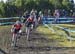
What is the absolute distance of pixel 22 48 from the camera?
18.1 metres

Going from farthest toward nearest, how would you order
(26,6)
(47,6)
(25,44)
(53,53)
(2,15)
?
(47,6) < (26,6) < (2,15) < (25,44) < (53,53)

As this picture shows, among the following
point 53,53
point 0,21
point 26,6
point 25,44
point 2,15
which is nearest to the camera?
point 53,53

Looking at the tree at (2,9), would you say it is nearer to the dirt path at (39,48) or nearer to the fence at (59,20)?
the fence at (59,20)

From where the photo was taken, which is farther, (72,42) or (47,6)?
(47,6)

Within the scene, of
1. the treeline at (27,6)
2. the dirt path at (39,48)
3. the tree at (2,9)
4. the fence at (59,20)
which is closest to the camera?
the dirt path at (39,48)

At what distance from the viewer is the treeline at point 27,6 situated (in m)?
47.7

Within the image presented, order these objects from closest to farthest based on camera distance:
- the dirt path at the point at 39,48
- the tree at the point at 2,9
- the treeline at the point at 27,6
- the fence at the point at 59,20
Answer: the dirt path at the point at 39,48 < the fence at the point at 59,20 < the tree at the point at 2,9 < the treeline at the point at 27,6

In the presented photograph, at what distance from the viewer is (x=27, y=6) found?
168ft

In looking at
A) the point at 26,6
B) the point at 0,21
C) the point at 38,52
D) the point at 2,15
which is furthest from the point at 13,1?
Answer: the point at 38,52

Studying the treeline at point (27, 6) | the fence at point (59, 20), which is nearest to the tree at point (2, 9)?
the treeline at point (27, 6)

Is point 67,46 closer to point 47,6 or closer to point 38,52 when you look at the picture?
point 38,52

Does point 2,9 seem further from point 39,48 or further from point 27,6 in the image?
point 39,48

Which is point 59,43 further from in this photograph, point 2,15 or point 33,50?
point 2,15

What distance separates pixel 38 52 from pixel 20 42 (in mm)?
3444
